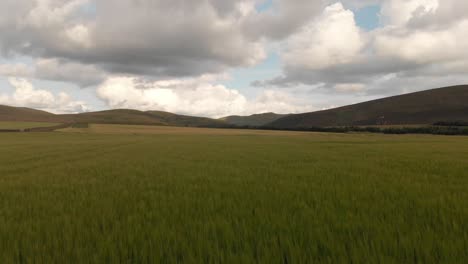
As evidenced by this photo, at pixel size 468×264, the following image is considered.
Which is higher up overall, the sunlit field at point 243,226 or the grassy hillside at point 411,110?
the grassy hillside at point 411,110

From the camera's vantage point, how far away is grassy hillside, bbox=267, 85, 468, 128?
12706 cm

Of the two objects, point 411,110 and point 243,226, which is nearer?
point 243,226

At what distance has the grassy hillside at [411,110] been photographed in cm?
12706

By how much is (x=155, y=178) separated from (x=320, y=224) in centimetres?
608

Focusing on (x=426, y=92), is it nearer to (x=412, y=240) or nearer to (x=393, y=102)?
(x=393, y=102)

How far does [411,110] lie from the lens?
14300cm

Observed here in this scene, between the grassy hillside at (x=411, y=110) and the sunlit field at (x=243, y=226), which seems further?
the grassy hillside at (x=411, y=110)

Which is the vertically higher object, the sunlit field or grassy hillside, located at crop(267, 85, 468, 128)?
grassy hillside, located at crop(267, 85, 468, 128)

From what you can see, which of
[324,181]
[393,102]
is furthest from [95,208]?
[393,102]

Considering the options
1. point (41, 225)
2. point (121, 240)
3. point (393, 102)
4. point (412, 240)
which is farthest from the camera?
point (393, 102)

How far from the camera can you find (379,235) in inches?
117

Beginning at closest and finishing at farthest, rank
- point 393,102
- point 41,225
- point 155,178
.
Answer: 1. point 41,225
2. point 155,178
3. point 393,102

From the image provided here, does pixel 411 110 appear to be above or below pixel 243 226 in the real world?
above

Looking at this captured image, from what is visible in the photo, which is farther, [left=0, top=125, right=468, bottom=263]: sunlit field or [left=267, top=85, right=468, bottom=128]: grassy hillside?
[left=267, top=85, right=468, bottom=128]: grassy hillside
